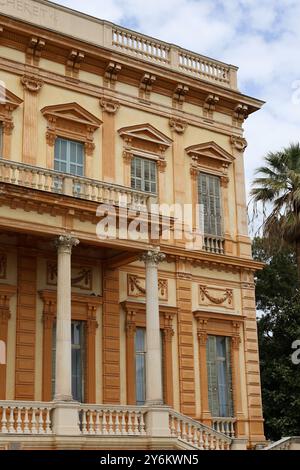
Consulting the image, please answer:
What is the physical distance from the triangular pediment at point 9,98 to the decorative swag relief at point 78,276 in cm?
412

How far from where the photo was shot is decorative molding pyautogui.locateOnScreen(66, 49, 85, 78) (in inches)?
804

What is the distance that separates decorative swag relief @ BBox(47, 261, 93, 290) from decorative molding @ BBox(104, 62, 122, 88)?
5.45 m

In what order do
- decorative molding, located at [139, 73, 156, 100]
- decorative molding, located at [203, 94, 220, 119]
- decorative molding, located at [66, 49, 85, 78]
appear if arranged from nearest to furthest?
decorative molding, located at [66, 49, 85, 78] → decorative molding, located at [139, 73, 156, 100] → decorative molding, located at [203, 94, 220, 119]

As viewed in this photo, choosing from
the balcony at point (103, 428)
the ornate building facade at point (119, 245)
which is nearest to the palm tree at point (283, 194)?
the ornate building facade at point (119, 245)

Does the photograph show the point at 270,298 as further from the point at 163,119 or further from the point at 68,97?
the point at 68,97

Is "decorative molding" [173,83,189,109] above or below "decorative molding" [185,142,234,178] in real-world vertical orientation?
above

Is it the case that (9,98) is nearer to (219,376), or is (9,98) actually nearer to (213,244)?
(213,244)

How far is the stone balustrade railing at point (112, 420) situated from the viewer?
1622cm

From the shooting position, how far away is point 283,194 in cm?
2452

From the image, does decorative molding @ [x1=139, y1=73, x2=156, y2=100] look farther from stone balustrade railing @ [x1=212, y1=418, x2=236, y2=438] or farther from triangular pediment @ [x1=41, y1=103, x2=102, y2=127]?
stone balustrade railing @ [x1=212, y1=418, x2=236, y2=438]

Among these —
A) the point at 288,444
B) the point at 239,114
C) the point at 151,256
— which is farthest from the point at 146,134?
the point at 288,444

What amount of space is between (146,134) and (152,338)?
6.72 m

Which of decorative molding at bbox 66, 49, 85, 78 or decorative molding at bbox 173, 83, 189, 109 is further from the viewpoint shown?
decorative molding at bbox 173, 83, 189, 109

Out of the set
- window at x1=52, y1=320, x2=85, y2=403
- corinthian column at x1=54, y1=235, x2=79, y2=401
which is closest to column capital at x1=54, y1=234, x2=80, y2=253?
corinthian column at x1=54, y1=235, x2=79, y2=401
